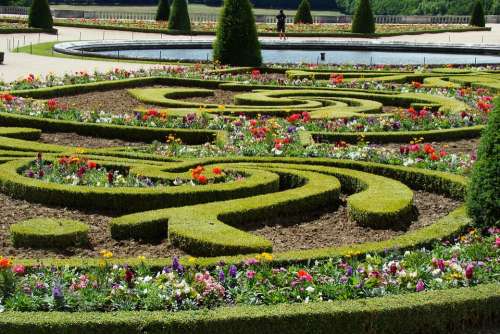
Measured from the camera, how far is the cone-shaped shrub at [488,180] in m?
8.52

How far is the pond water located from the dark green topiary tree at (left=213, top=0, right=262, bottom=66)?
663cm

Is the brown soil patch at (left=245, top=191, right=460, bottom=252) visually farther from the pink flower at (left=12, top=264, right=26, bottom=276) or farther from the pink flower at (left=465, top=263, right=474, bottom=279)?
the pink flower at (left=12, top=264, right=26, bottom=276)

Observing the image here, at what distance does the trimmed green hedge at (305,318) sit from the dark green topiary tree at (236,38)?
18419 mm

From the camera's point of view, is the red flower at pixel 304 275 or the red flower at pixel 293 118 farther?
the red flower at pixel 293 118

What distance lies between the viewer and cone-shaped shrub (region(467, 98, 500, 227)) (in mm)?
8523

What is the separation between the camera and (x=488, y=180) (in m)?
8.55

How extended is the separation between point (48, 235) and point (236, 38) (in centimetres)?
1705

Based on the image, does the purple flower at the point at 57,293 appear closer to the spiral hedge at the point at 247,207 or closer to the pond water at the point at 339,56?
the spiral hedge at the point at 247,207

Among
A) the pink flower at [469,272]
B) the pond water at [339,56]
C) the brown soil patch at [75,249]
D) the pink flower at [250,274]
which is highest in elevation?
the pond water at [339,56]

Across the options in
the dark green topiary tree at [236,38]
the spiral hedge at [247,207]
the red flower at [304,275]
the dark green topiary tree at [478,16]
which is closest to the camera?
the spiral hedge at [247,207]

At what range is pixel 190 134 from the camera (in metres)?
13.7

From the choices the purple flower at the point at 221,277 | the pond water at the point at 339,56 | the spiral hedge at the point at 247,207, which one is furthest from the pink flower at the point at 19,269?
the pond water at the point at 339,56

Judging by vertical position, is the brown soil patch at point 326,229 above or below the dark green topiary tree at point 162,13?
below

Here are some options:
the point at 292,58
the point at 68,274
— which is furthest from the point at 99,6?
the point at 68,274
